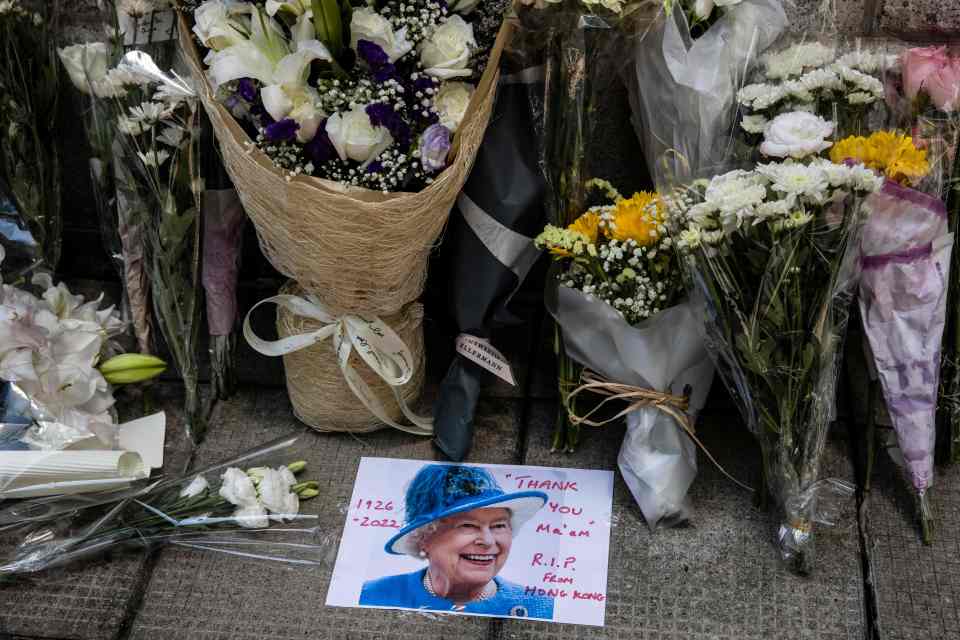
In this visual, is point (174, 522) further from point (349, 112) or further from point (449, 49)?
point (449, 49)

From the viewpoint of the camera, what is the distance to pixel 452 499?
2334 millimetres

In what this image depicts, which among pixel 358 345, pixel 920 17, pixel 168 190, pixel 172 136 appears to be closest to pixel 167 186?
pixel 168 190

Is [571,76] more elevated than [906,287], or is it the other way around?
[571,76]

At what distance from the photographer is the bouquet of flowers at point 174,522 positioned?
2.24 m

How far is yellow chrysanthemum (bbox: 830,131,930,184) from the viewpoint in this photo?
1943 millimetres

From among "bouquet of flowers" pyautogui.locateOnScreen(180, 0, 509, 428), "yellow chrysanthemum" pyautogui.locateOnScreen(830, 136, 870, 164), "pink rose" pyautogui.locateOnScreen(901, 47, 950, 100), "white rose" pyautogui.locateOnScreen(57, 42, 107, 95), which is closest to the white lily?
"bouquet of flowers" pyautogui.locateOnScreen(180, 0, 509, 428)

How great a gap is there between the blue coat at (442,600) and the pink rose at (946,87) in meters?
1.18

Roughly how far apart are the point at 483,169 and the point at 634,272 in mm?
403

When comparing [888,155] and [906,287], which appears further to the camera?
[906,287]

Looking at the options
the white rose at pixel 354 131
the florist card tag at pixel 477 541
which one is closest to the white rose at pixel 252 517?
the florist card tag at pixel 477 541

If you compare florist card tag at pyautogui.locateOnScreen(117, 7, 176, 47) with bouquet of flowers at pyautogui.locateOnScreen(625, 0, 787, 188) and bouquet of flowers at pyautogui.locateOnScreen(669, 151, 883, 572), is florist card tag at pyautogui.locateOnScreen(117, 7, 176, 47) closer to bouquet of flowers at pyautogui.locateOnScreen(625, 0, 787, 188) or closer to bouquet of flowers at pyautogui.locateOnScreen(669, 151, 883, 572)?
bouquet of flowers at pyautogui.locateOnScreen(625, 0, 787, 188)

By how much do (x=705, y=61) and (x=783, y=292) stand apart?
54 centimetres

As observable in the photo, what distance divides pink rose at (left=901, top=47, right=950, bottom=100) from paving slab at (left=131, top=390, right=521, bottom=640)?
1.10m

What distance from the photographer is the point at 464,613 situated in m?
2.12
